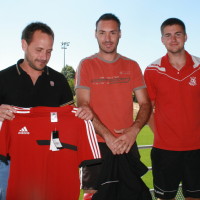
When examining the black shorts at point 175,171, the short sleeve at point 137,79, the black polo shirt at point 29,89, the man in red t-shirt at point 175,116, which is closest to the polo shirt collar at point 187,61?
the man in red t-shirt at point 175,116

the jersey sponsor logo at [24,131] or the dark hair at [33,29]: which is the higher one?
the dark hair at [33,29]

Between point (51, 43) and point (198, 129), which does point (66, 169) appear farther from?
point (198, 129)

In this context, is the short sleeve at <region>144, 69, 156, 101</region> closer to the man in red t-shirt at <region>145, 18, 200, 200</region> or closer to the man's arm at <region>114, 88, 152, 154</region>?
the man in red t-shirt at <region>145, 18, 200, 200</region>

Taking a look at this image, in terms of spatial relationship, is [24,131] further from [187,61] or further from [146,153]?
[146,153]

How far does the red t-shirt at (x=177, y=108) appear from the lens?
261cm

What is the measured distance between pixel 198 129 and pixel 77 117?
4.29ft

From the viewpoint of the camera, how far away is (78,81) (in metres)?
2.38

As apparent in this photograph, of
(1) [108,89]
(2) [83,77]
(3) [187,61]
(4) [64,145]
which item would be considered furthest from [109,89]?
(3) [187,61]

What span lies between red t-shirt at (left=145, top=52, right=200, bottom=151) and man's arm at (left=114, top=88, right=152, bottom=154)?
292 millimetres

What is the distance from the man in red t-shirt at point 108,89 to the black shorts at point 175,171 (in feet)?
1.60

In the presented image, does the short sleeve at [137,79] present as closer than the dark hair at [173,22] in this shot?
Yes

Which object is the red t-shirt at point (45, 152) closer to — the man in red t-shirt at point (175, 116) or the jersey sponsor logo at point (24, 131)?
the jersey sponsor logo at point (24, 131)

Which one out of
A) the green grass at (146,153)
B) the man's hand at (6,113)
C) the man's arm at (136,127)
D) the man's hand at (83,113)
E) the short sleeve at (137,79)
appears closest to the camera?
the man's hand at (6,113)

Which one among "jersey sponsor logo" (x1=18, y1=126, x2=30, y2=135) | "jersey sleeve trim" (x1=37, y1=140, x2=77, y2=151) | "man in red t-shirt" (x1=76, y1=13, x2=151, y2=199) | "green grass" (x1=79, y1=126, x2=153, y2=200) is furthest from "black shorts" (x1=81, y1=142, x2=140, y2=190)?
"green grass" (x1=79, y1=126, x2=153, y2=200)
